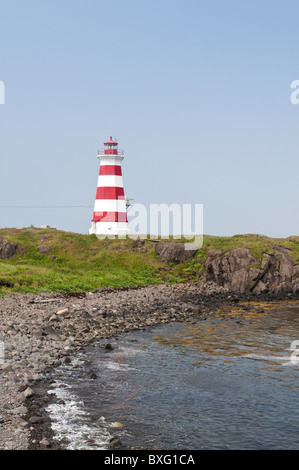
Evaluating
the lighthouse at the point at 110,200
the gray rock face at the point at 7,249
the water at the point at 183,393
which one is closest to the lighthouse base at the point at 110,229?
the lighthouse at the point at 110,200

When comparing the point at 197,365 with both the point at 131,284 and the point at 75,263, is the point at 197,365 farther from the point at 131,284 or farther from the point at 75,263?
the point at 75,263

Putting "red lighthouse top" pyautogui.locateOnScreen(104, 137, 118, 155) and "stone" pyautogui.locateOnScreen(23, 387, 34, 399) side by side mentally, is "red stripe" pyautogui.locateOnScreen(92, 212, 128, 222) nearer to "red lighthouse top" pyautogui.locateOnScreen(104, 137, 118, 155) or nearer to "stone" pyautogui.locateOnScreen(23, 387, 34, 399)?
"red lighthouse top" pyautogui.locateOnScreen(104, 137, 118, 155)

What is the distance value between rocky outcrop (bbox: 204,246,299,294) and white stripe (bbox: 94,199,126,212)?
1847 cm

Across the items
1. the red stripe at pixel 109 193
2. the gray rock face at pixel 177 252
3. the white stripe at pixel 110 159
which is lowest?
the gray rock face at pixel 177 252

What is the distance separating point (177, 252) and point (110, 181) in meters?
14.8

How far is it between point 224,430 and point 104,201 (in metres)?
50.7

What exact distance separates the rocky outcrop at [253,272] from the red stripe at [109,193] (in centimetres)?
1924

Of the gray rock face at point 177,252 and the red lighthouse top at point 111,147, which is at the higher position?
the red lighthouse top at point 111,147

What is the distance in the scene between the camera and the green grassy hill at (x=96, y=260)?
45.0m

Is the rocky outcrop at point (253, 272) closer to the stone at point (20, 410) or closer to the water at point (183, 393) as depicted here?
the water at point (183, 393)

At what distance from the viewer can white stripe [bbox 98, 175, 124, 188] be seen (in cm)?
6352

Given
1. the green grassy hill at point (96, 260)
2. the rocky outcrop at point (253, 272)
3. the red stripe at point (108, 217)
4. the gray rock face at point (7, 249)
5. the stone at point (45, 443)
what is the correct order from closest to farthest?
the stone at point (45, 443), the green grassy hill at point (96, 260), the rocky outcrop at point (253, 272), the gray rock face at point (7, 249), the red stripe at point (108, 217)

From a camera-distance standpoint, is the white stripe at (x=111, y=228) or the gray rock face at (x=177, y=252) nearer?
the gray rock face at (x=177, y=252)
